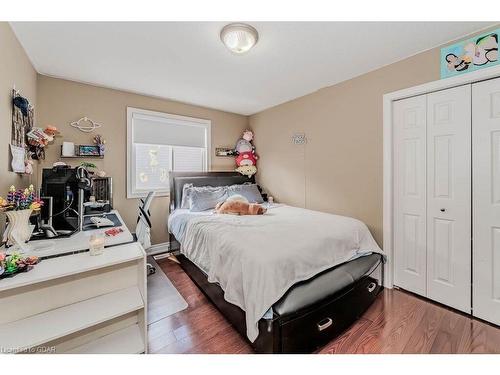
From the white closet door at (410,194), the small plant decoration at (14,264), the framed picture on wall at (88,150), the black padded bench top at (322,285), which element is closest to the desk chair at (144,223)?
the framed picture on wall at (88,150)

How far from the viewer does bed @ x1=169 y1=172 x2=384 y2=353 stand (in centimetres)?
133

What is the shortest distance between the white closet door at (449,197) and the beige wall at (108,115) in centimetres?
308

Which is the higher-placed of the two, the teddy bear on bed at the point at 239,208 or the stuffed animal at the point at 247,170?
the stuffed animal at the point at 247,170

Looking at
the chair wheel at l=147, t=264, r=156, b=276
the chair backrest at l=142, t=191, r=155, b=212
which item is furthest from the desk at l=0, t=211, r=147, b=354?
the chair wheel at l=147, t=264, r=156, b=276

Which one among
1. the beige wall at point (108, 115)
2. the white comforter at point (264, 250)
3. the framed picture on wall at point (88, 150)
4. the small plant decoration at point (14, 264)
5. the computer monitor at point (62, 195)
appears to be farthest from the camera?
the framed picture on wall at point (88, 150)

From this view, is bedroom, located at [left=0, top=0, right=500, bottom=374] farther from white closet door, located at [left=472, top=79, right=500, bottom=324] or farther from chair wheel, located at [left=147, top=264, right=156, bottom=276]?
chair wheel, located at [left=147, top=264, right=156, bottom=276]

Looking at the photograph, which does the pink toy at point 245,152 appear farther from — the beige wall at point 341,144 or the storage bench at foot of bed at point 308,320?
the storage bench at foot of bed at point 308,320

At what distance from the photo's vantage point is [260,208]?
103 inches

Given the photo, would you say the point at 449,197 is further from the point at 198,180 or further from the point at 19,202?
the point at 19,202

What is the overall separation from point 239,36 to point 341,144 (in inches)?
68.3

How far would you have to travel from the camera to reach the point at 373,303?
6.69 feet

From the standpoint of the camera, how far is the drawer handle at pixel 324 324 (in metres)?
1.45

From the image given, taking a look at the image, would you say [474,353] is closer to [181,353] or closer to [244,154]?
[181,353]

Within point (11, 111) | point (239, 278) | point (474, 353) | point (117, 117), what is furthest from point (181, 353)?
point (117, 117)
